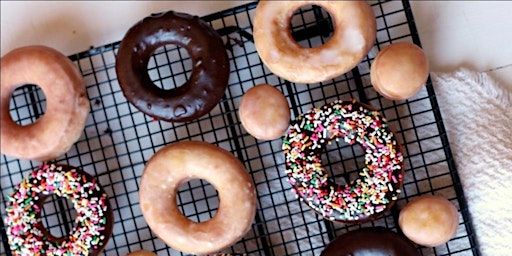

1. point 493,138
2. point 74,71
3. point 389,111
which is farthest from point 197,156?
point 493,138

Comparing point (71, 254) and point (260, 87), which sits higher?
point (260, 87)

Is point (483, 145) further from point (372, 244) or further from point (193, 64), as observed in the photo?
point (193, 64)

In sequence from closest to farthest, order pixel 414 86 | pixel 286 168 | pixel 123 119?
pixel 414 86, pixel 286 168, pixel 123 119

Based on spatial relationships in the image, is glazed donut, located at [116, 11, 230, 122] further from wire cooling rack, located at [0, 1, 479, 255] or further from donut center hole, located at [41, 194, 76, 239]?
donut center hole, located at [41, 194, 76, 239]

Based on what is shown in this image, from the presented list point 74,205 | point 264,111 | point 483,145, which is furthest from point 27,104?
point 483,145

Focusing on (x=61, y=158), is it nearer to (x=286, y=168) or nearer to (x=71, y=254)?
(x=71, y=254)

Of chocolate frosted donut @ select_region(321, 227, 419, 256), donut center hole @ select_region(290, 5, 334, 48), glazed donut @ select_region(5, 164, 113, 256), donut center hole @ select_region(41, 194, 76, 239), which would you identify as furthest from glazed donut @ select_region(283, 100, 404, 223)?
donut center hole @ select_region(41, 194, 76, 239)

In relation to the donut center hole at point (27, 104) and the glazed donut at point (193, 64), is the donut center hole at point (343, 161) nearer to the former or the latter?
the glazed donut at point (193, 64)

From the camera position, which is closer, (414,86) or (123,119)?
(414,86)

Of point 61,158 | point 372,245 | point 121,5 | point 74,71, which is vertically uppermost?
point 121,5
